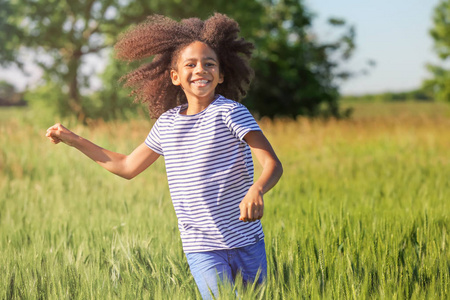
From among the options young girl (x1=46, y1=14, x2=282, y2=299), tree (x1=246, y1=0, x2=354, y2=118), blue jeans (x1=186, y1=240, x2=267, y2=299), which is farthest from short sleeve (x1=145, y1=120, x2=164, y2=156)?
tree (x1=246, y1=0, x2=354, y2=118)

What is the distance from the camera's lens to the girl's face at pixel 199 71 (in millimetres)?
2623

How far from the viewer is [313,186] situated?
6703mm

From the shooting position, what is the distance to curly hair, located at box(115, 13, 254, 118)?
2.88m

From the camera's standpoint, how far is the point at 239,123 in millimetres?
2465

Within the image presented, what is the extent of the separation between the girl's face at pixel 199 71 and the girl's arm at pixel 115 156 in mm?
415

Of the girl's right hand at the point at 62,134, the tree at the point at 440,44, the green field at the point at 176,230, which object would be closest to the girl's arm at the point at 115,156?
the girl's right hand at the point at 62,134

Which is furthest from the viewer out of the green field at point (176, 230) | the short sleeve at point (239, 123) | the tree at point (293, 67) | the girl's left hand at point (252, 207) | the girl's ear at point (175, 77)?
the tree at point (293, 67)

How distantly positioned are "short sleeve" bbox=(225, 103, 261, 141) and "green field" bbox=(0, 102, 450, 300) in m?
0.70

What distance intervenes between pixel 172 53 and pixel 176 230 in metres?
1.50

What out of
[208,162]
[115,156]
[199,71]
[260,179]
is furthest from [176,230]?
[260,179]

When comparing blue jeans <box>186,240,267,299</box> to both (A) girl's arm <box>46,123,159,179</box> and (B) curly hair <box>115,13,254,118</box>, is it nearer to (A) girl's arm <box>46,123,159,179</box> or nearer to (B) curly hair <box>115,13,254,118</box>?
(A) girl's arm <box>46,123,159,179</box>

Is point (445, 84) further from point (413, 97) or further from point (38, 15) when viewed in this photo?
point (413, 97)

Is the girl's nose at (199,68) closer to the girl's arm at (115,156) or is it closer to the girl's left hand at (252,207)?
the girl's arm at (115,156)

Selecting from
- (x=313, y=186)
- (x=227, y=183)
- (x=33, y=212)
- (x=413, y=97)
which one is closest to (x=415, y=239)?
(x=227, y=183)
